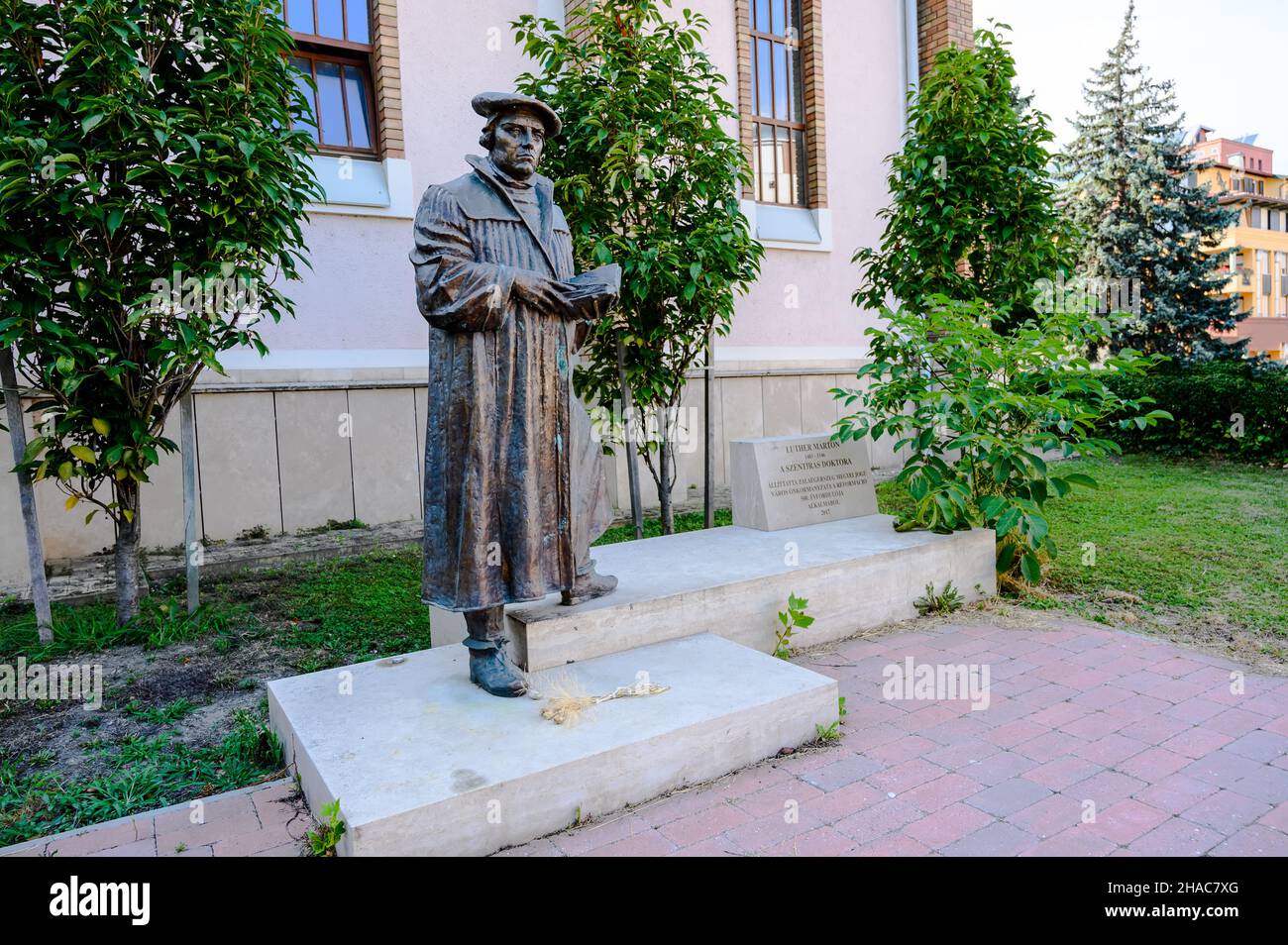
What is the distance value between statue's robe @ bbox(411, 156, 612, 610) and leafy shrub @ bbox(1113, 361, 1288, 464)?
10.0 m

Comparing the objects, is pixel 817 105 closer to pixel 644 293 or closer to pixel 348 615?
pixel 644 293

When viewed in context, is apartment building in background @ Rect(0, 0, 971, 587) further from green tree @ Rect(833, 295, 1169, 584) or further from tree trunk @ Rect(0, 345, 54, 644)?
green tree @ Rect(833, 295, 1169, 584)

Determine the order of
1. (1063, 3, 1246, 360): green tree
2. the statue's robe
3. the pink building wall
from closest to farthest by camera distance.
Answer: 1. the statue's robe
2. the pink building wall
3. (1063, 3, 1246, 360): green tree

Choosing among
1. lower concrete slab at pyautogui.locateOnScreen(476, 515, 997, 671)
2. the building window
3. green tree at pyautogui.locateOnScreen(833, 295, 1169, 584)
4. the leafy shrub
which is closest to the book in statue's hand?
lower concrete slab at pyautogui.locateOnScreen(476, 515, 997, 671)

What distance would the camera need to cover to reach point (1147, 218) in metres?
17.2

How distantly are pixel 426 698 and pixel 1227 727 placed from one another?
10.8 feet

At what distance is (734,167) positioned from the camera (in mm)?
6883

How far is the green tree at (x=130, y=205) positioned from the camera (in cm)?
447

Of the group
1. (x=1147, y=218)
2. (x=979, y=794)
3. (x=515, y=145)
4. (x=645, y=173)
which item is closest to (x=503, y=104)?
(x=515, y=145)

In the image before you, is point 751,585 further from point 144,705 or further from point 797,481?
point 144,705

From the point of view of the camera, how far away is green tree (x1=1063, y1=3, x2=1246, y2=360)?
54.9ft

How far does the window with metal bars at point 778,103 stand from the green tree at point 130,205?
7.39m

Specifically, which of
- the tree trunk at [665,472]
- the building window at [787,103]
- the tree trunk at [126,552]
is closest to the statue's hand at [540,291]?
the tree trunk at [126,552]
